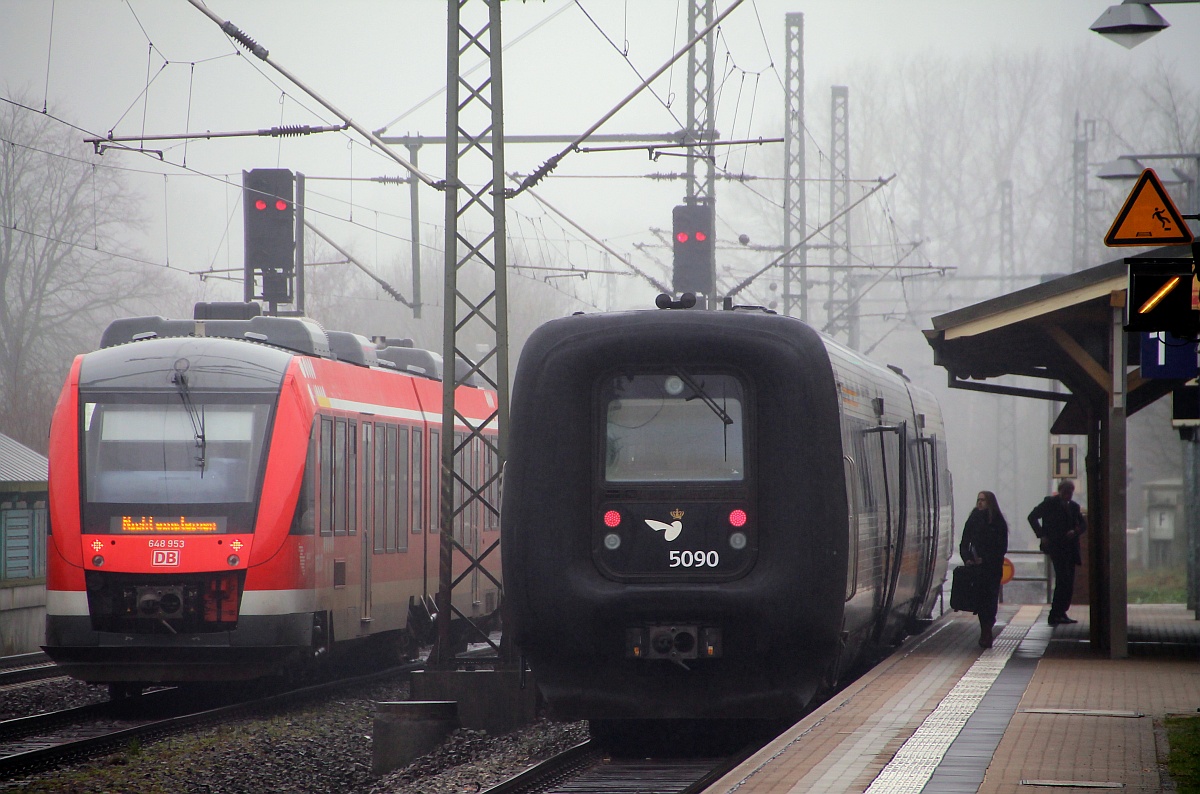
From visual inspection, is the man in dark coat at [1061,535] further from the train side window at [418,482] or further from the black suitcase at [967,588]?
the train side window at [418,482]

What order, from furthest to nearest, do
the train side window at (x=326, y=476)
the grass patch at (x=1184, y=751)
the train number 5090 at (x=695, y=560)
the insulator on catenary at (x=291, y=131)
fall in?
1. the insulator on catenary at (x=291, y=131)
2. the train side window at (x=326, y=476)
3. the train number 5090 at (x=695, y=560)
4. the grass patch at (x=1184, y=751)

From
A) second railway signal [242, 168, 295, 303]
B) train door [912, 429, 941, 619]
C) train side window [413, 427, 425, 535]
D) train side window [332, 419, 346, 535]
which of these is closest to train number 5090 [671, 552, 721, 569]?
train side window [332, 419, 346, 535]

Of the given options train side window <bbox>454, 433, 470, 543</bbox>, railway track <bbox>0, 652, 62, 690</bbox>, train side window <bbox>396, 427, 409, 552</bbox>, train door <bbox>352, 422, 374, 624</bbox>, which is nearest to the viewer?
train door <bbox>352, 422, 374, 624</bbox>

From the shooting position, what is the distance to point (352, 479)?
15922 millimetres

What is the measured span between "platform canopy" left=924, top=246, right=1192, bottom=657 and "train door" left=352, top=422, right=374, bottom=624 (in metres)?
5.61

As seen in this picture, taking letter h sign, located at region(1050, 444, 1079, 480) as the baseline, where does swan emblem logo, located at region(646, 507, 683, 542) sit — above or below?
below

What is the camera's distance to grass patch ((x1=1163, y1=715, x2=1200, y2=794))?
7906 mm

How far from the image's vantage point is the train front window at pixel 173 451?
14117mm

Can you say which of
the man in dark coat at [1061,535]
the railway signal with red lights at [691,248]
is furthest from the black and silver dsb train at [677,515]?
the railway signal with red lights at [691,248]

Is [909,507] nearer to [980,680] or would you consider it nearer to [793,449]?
[980,680]

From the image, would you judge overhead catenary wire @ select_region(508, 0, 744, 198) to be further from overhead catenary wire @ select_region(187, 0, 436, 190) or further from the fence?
the fence

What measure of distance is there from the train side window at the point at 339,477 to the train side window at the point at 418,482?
2.48m

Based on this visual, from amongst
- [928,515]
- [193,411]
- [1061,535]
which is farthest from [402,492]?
[1061,535]

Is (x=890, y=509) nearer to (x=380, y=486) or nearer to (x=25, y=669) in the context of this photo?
(x=380, y=486)
